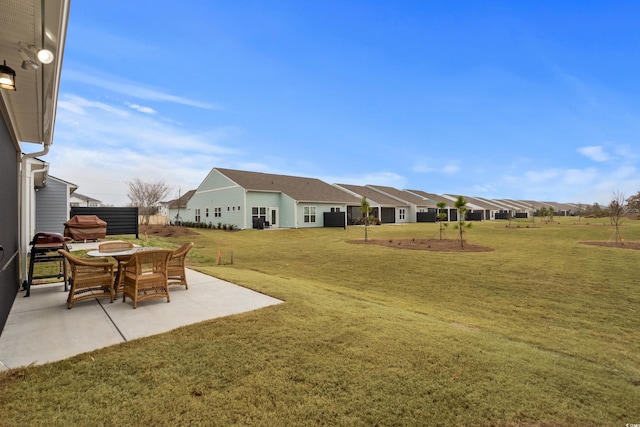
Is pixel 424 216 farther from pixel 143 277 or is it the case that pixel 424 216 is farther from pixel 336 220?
pixel 143 277

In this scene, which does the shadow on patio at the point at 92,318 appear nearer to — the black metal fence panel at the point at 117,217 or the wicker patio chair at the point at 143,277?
the wicker patio chair at the point at 143,277

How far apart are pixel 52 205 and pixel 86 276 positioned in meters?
15.3

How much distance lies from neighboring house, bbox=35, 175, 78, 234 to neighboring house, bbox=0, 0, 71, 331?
11445 millimetres

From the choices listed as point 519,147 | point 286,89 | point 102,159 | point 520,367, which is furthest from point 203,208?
point 519,147

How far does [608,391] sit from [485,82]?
22.8 metres

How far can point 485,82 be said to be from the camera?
20812 millimetres

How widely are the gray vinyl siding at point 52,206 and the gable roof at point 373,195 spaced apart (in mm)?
30961

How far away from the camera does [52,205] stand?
52.1 ft

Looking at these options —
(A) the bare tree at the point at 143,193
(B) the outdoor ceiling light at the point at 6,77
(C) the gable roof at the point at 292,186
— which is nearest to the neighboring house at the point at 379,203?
(C) the gable roof at the point at 292,186

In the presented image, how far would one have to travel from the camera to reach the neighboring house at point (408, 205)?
150 feet

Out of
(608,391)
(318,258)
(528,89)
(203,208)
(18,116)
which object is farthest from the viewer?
(203,208)

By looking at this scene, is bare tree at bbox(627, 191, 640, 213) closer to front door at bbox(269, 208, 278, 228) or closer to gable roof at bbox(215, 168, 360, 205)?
gable roof at bbox(215, 168, 360, 205)

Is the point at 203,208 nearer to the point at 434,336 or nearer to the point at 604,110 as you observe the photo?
the point at 434,336

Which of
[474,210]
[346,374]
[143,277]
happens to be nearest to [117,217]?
[143,277]
